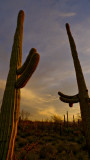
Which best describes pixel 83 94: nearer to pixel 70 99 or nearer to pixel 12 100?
pixel 70 99

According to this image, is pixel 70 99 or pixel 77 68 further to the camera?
pixel 77 68

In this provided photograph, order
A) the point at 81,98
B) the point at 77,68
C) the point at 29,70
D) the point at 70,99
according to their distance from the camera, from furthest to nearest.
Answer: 1. the point at 77,68
2. the point at 70,99
3. the point at 81,98
4. the point at 29,70

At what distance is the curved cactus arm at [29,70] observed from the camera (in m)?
2.73

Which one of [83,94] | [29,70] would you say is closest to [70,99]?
[83,94]

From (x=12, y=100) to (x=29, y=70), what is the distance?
32.7 inches

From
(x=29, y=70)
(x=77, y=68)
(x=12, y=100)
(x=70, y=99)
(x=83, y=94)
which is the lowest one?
(x=12, y=100)

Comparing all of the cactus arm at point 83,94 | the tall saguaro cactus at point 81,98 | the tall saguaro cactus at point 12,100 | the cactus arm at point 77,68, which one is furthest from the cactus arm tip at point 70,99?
the tall saguaro cactus at point 12,100

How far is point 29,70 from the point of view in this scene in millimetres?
2877

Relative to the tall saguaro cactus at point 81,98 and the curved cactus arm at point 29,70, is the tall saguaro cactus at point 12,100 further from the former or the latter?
the tall saguaro cactus at point 81,98

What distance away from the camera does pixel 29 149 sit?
268 inches

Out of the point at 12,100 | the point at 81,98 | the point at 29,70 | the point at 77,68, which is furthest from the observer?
the point at 77,68

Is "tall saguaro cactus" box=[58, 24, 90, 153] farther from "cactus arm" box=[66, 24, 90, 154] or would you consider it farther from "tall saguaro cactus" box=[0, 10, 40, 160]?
"tall saguaro cactus" box=[0, 10, 40, 160]

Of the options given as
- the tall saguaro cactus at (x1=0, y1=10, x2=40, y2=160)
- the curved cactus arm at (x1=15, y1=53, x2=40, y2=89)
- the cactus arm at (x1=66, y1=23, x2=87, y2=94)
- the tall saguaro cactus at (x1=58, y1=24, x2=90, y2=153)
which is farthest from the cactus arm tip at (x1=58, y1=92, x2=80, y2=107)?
the curved cactus arm at (x1=15, y1=53, x2=40, y2=89)

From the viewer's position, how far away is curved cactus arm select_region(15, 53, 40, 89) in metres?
2.73
